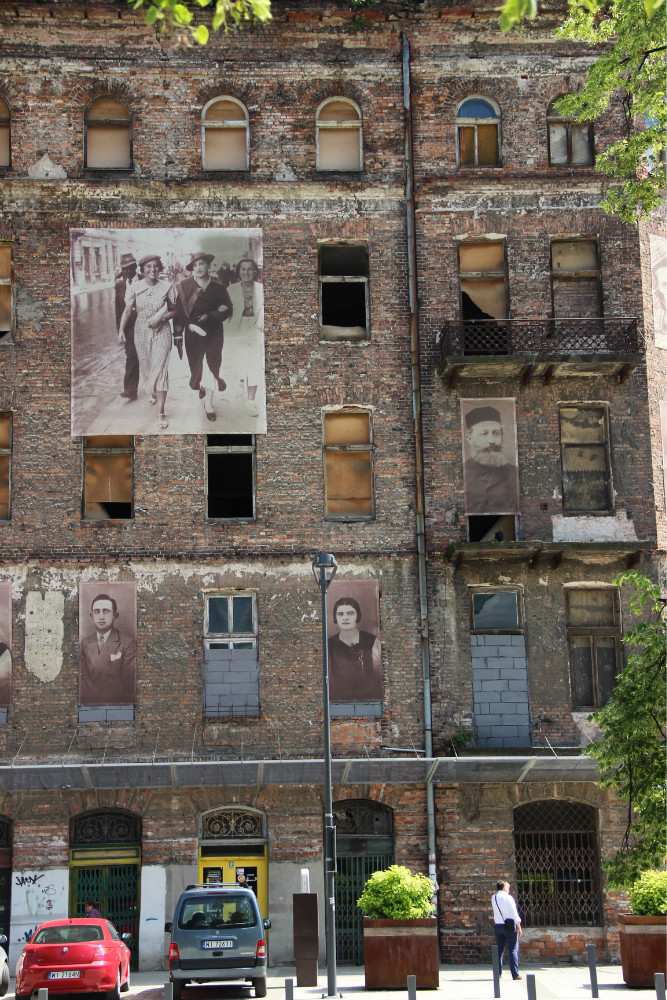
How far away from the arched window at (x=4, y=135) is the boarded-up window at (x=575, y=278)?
38.6 feet

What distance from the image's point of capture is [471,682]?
84.5 ft

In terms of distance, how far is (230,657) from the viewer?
2572cm

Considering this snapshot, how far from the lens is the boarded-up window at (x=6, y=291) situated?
88.6 ft

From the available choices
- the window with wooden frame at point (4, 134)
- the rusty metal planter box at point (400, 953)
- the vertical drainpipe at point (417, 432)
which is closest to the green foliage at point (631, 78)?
the vertical drainpipe at point (417, 432)

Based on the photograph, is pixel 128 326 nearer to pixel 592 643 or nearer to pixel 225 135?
pixel 225 135

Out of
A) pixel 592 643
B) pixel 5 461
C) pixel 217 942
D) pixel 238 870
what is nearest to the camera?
pixel 217 942

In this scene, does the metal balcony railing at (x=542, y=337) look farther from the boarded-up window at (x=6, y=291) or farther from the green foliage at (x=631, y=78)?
the boarded-up window at (x=6, y=291)

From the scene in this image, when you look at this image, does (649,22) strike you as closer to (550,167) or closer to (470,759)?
(550,167)

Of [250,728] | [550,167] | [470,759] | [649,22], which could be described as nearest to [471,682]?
[470,759]

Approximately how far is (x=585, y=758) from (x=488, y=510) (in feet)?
17.2

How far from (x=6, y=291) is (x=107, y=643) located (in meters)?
7.74

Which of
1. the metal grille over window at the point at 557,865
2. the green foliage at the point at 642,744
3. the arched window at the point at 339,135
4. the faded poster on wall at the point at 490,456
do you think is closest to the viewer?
the green foliage at the point at 642,744

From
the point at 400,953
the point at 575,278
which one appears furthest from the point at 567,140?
the point at 400,953

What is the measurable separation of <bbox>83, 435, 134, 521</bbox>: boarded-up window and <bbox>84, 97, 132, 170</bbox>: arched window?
6.02 m
